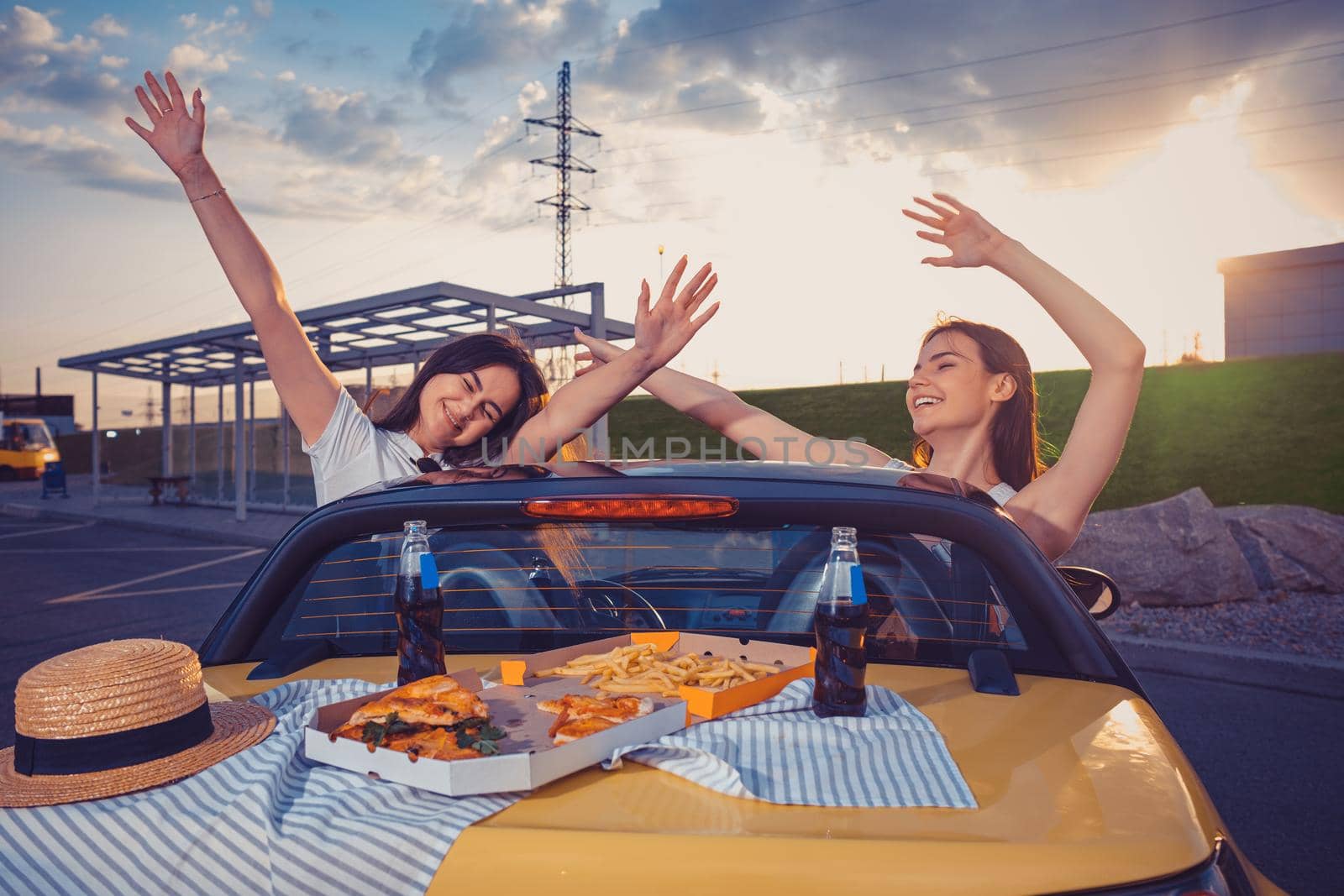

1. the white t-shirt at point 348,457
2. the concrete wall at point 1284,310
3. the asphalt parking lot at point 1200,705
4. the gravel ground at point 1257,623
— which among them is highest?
the concrete wall at point 1284,310

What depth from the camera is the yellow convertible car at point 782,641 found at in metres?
1.10

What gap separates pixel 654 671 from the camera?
5.71ft

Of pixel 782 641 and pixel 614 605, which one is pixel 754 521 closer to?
pixel 782 641

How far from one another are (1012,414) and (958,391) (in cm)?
22

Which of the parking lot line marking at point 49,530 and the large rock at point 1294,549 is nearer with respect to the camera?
the large rock at point 1294,549

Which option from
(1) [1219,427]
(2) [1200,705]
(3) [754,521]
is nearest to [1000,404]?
(3) [754,521]

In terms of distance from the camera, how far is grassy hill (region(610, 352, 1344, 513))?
20500mm

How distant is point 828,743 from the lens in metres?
1.44

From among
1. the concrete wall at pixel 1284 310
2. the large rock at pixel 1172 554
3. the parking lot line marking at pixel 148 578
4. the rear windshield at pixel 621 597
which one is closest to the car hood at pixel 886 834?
the rear windshield at pixel 621 597

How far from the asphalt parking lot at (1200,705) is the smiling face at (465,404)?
3405mm

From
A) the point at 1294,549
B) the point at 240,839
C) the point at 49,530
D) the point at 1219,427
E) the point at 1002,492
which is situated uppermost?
the point at 1219,427

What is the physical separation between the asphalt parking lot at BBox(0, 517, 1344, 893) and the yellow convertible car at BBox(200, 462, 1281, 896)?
2506mm

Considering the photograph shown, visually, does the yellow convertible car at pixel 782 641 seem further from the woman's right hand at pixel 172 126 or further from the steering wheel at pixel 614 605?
the woman's right hand at pixel 172 126

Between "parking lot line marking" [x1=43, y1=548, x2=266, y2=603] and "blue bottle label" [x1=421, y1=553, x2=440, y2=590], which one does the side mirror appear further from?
"parking lot line marking" [x1=43, y1=548, x2=266, y2=603]
